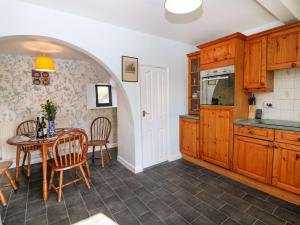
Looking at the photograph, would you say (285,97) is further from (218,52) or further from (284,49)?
(218,52)

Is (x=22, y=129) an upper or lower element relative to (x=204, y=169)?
upper

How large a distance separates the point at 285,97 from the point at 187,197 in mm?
2143

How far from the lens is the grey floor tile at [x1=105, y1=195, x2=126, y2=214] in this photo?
2.02 meters

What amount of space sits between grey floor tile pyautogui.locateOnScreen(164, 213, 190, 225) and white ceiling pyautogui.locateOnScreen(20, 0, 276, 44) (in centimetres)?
253

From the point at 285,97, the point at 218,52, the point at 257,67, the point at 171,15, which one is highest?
the point at 171,15

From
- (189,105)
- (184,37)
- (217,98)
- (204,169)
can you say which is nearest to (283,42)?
(217,98)

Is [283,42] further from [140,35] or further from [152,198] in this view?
[152,198]

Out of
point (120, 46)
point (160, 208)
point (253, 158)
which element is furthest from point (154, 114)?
point (253, 158)

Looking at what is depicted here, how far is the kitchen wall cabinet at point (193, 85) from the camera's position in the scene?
11.4 feet

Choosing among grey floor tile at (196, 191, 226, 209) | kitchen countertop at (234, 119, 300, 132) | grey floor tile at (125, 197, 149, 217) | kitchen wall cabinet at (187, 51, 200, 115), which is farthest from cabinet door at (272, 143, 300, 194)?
grey floor tile at (125, 197, 149, 217)

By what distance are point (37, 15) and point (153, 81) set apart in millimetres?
1923

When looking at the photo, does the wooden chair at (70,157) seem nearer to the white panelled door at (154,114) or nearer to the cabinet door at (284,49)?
the white panelled door at (154,114)

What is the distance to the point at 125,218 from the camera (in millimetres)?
1870

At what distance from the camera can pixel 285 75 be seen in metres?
2.51
